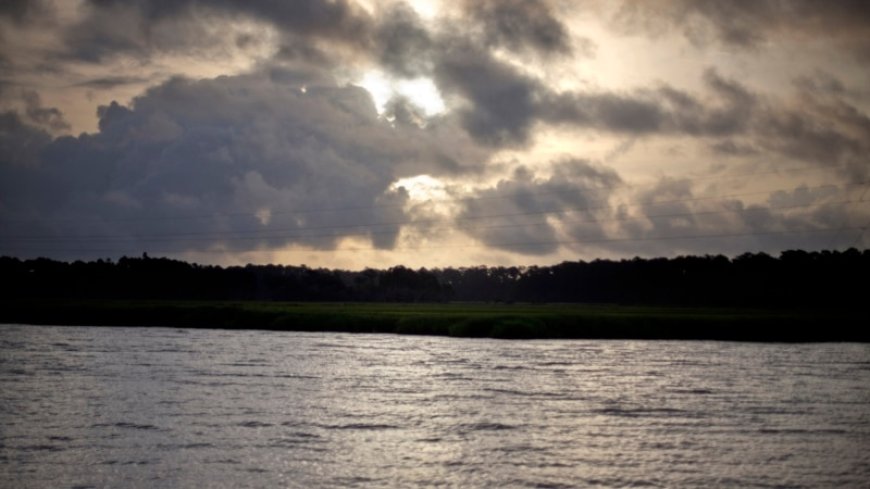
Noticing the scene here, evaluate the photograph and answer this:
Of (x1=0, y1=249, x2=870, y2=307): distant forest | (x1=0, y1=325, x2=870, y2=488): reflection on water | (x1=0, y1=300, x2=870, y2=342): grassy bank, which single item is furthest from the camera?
(x1=0, y1=249, x2=870, y2=307): distant forest

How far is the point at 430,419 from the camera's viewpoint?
3747 centimetres

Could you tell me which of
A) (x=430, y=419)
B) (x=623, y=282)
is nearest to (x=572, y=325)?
(x=430, y=419)

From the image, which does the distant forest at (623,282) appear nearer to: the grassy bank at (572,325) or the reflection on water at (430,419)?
the grassy bank at (572,325)

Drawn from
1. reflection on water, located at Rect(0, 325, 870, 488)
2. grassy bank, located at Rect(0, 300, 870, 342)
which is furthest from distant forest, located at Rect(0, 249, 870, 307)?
reflection on water, located at Rect(0, 325, 870, 488)

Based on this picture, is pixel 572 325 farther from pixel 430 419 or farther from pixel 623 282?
pixel 623 282

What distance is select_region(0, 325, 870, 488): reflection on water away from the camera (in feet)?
88.8

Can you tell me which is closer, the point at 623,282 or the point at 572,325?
the point at 572,325

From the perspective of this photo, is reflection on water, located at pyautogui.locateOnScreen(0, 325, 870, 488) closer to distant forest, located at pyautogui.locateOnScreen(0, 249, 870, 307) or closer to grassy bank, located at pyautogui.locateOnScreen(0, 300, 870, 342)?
grassy bank, located at pyautogui.locateOnScreen(0, 300, 870, 342)

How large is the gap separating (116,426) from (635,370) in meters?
33.5

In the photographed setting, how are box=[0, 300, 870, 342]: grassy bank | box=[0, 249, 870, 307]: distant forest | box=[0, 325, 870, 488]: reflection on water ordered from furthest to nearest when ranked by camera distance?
box=[0, 249, 870, 307]: distant forest → box=[0, 300, 870, 342]: grassy bank → box=[0, 325, 870, 488]: reflection on water

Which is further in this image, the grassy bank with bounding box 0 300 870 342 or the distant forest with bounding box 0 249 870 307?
Result: the distant forest with bounding box 0 249 870 307

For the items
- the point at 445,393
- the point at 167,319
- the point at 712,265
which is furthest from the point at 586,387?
the point at 712,265

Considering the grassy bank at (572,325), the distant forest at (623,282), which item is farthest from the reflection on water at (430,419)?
the distant forest at (623,282)

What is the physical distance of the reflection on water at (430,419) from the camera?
1066 inches
